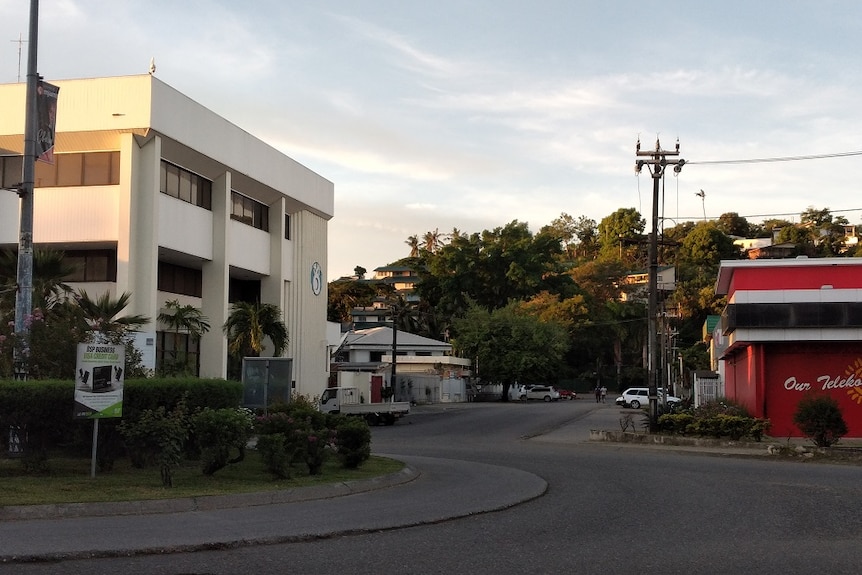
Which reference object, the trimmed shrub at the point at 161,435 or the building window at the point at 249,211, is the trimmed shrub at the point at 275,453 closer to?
the trimmed shrub at the point at 161,435

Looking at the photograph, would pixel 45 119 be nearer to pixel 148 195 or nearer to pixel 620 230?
pixel 148 195

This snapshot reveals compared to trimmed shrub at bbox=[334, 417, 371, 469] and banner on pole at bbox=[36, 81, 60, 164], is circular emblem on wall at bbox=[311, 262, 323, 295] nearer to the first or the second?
banner on pole at bbox=[36, 81, 60, 164]

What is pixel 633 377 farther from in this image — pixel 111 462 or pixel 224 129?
pixel 111 462

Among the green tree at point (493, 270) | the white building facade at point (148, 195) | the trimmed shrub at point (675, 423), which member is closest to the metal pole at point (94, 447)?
the white building facade at point (148, 195)

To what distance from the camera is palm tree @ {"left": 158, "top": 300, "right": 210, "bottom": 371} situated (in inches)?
1330

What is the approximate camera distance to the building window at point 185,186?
34188 mm

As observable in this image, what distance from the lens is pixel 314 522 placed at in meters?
12.2

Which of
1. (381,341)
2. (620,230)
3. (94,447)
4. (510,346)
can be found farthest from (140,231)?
(620,230)

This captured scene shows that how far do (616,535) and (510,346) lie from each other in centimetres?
7013

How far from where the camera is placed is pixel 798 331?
3133 centimetres

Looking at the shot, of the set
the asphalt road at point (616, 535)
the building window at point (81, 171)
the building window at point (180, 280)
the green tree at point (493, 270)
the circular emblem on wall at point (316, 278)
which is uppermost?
the green tree at point (493, 270)

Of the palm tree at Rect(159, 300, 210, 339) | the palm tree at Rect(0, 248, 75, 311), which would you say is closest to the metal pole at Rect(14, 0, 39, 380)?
the palm tree at Rect(0, 248, 75, 311)

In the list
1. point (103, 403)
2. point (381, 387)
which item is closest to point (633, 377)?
point (381, 387)

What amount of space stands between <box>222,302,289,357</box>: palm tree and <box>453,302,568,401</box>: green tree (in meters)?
43.3
